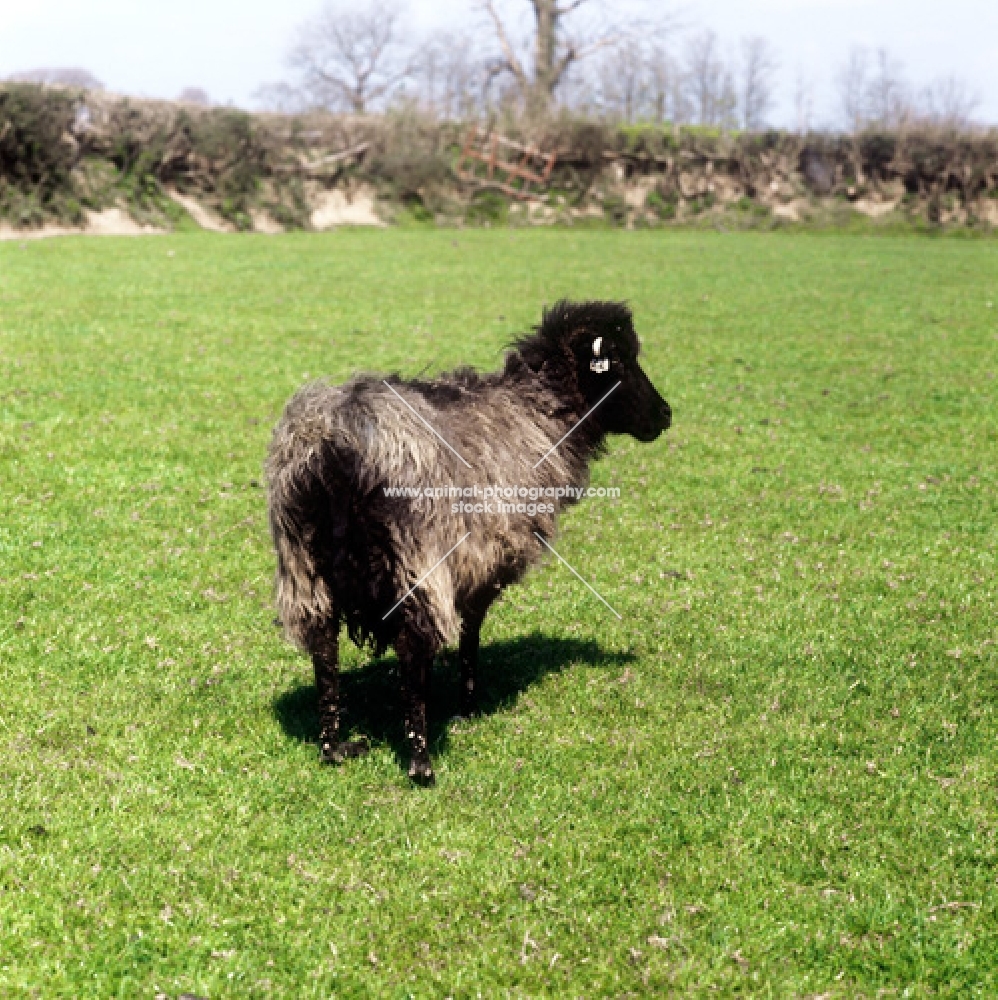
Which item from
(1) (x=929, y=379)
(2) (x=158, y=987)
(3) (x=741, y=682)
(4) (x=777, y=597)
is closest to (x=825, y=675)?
(3) (x=741, y=682)

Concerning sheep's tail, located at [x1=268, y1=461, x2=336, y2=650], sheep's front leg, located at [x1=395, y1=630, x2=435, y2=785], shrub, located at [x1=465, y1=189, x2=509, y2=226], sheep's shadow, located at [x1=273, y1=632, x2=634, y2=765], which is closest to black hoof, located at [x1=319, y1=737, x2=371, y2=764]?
sheep's shadow, located at [x1=273, y1=632, x2=634, y2=765]

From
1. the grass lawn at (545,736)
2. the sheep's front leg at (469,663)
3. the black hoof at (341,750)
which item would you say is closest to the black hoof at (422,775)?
the grass lawn at (545,736)

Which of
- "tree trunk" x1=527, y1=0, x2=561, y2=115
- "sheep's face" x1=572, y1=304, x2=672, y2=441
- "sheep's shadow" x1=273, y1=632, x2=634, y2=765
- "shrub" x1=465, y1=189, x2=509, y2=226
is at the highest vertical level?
"tree trunk" x1=527, y1=0, x2=561, y2=115

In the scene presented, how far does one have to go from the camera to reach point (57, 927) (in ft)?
15.2

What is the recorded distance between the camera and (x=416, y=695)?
5883 millimetres

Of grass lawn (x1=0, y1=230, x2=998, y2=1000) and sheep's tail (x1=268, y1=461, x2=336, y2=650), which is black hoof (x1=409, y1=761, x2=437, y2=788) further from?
sheep's tail (x1=268, y1=461, x2=336, y2=650)

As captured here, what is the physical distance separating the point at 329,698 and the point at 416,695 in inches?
19.8

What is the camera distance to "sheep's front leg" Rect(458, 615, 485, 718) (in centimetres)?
688

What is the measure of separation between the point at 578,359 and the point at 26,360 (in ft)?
37.9

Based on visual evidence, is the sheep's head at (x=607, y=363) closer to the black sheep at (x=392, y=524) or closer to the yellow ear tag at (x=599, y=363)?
the yellow ear tag at (x=599, y=363)

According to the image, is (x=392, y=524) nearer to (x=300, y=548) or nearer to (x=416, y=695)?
(x=300, y=548)

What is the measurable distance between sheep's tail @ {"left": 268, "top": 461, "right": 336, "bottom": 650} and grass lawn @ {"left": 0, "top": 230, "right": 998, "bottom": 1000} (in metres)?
0.90

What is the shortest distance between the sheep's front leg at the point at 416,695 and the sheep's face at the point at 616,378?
7.23 feet

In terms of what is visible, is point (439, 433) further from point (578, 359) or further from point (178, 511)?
point (178, 511)
